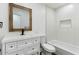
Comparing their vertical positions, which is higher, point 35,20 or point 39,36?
point 35,20

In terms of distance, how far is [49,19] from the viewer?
3.99ft

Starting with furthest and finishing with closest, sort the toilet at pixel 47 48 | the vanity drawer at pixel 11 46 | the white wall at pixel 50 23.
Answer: the white wall at pixel 50 23, the toilet at pixel 47 48, the vanity drawer at pixel 11 46

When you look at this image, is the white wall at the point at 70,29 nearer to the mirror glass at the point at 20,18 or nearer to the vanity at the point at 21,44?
the vanity at the point at 21,44

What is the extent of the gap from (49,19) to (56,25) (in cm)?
18

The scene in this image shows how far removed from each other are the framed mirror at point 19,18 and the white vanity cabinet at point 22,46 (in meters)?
0.21

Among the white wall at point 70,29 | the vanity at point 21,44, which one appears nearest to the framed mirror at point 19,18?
the vanity at point 21,44

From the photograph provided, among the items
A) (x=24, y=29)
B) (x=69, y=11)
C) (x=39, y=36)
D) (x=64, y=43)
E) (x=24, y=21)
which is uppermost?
(x=69, y=11)

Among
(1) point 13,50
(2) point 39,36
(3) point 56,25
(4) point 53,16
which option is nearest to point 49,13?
(4) point 53,16

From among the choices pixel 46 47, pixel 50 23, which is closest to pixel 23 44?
pixel 46 47

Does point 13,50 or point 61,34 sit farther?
point 61,34

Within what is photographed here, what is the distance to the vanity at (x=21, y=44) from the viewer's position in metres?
0.85

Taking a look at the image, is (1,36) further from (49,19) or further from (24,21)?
(49,19)

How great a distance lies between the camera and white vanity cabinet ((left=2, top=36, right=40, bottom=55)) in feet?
2.78

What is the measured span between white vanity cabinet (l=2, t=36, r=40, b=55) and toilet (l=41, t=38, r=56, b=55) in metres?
0.09
